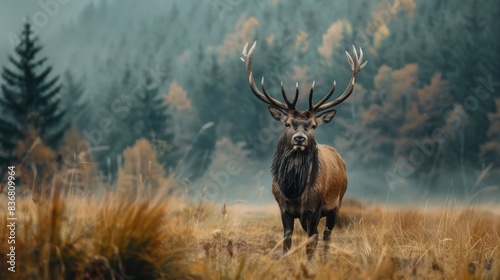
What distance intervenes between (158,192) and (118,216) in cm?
37

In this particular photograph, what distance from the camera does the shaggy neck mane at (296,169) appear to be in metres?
8.18

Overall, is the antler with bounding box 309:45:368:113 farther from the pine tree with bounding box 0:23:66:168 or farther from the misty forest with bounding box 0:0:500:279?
the pine tree with bounding box 0:23:66:168

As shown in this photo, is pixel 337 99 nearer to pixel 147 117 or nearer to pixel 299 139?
pixel 299 139

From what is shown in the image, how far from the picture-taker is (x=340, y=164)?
31.5 ft

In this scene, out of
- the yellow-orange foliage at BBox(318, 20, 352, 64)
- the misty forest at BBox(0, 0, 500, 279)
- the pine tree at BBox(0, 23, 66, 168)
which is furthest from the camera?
the yellow-orange foliage at BBox(318, 20, 352, 64)

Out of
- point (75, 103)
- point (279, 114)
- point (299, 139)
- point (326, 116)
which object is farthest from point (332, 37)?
point (299, 139)

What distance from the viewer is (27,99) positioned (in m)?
30.9

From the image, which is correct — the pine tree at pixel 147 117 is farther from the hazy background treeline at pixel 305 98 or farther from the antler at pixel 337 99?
the antler at pixel 337 99

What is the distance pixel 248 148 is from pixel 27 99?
1262cm

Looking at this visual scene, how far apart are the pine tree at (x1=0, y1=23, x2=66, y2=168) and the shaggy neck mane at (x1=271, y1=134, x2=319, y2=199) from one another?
901 inches

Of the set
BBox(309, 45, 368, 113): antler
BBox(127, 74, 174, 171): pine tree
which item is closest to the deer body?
BBox(309, 45, 368, 113): antler

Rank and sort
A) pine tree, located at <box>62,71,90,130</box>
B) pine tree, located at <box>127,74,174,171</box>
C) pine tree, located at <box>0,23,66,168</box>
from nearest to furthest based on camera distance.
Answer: pine tree, located at <box>0,23,66,168</box> < pine tree, located at <box>127,74,174,171</box> < pine tree, located at <box>62,71,90,130</box>

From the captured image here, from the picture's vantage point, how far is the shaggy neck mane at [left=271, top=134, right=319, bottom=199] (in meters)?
8.18

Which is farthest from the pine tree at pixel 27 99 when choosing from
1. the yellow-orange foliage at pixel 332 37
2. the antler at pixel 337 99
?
the antler at pixel 337 99
